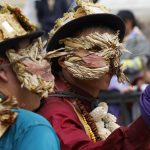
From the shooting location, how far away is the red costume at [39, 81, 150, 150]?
12.5 feet

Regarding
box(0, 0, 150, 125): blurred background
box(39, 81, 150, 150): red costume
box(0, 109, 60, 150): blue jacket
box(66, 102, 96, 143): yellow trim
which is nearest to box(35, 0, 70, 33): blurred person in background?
box(0, 0, 150, 125): blurred background

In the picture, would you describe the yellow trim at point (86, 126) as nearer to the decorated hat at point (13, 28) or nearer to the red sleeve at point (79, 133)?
the red sleeve at point (79, 133)

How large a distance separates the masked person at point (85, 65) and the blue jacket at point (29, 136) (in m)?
0.74

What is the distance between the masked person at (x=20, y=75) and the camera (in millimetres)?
3434

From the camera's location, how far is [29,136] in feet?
11.1

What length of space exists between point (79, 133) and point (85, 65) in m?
0.48

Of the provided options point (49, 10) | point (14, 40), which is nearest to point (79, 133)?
point (14, 40)

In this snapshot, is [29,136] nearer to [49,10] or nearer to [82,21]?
[82,21]

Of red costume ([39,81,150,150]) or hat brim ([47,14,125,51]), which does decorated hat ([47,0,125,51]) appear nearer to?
hat brim ([47,14,125,51])

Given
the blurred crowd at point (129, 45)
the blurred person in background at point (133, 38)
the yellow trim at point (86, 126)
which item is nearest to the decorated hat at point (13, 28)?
the yellow trim at point (86, 126)

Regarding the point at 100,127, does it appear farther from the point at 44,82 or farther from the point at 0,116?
the point at 0,116

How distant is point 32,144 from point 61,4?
6756 mm

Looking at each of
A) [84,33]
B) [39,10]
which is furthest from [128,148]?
[39,10]

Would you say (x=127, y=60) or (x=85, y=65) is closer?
(x=85, y=65)
